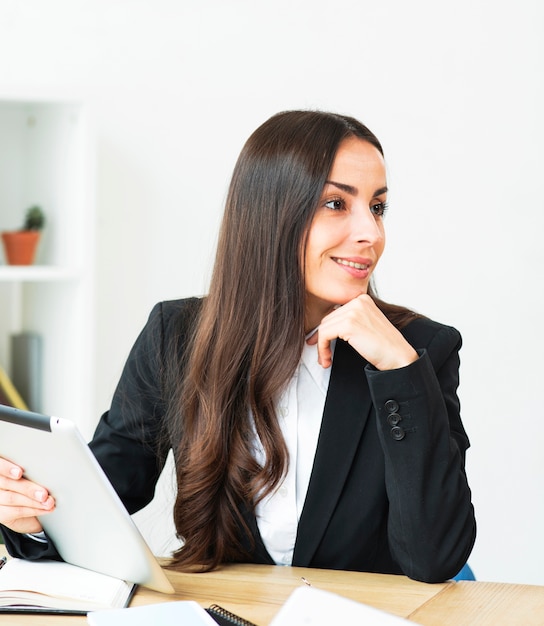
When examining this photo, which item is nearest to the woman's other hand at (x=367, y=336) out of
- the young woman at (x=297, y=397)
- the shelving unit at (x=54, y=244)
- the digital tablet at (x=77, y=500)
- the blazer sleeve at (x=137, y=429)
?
the young woman at (x=297, y=397)

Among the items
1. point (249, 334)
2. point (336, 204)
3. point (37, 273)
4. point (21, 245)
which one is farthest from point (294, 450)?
point (21, 245)

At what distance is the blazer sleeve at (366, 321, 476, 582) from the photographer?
1407mm

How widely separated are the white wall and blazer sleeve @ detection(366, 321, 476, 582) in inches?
52.5

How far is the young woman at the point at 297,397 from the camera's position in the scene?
57.8 inches

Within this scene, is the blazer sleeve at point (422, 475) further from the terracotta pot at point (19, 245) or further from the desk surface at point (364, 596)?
the terracotta pot at point (19, 245)

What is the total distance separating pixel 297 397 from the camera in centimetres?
166

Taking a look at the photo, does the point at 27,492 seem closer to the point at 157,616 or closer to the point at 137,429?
the point at 157,616

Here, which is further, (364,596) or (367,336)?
(367,336)

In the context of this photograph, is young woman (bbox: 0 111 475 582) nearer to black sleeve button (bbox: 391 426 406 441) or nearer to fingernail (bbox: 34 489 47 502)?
black sleeve button (bbox: 391 426 406 441)

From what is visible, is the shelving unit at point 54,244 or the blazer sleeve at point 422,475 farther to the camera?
the shelving unit at point 54,244

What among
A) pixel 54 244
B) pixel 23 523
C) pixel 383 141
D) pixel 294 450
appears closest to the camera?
pixel 23 523

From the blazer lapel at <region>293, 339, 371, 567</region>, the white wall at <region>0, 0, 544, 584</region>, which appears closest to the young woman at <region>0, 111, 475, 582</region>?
the blazer lapel at <region>293, 339, 371, 567</region>

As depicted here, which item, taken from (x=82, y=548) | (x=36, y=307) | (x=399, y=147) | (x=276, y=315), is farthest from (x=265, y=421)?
(x=399, y=147)

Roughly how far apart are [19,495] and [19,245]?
1256mm
